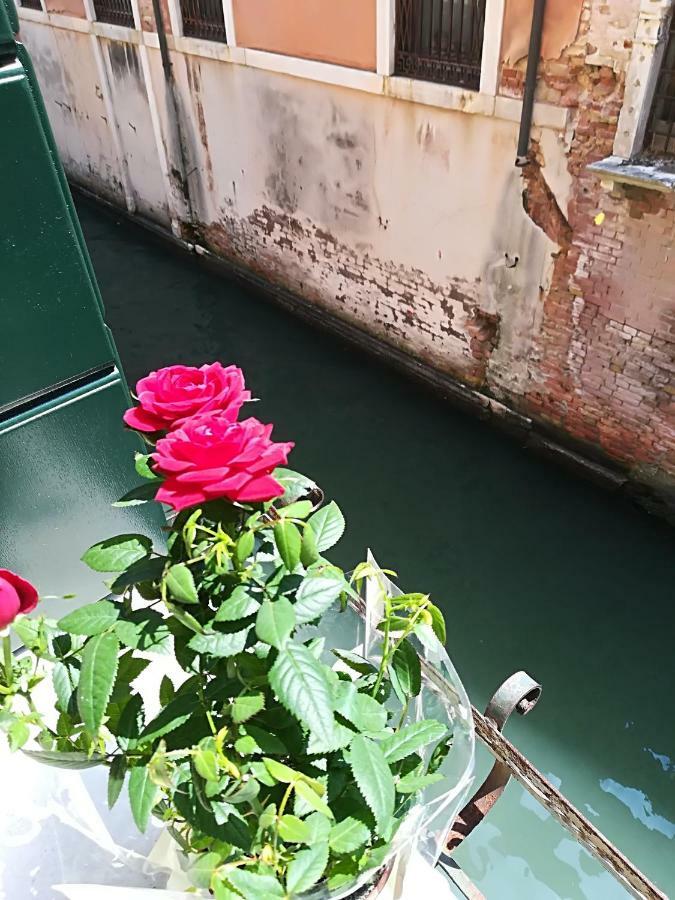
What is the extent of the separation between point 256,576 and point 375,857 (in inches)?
16.7

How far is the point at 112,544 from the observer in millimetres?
924

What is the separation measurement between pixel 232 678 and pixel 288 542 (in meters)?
0.20

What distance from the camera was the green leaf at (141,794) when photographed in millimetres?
879

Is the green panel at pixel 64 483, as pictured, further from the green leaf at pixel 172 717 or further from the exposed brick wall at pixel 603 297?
the exposed brick wall at pixel 603 297

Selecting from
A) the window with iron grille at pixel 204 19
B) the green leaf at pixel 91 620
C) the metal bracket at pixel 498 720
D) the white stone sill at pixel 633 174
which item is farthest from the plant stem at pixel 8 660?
the window with iron grille at pixel 204 19

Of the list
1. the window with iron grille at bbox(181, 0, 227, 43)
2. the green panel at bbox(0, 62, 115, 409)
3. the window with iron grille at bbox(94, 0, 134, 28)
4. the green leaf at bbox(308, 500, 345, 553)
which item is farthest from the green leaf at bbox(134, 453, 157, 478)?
the window with iron grille at bbox(94, 0, 134, 28)

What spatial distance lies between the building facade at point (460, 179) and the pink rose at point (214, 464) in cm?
331

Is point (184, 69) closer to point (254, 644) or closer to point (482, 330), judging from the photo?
point (482, 330)

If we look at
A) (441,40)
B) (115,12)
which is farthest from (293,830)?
(115,12)

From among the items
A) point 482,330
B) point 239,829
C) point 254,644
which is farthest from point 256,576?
point 482,330

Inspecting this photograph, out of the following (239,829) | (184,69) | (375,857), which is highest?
(239,829)

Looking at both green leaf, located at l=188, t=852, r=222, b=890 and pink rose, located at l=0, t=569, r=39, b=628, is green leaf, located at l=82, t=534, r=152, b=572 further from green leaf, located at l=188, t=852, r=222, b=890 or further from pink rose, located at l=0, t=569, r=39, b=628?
green leaf, located at l=188, t=852, r=222, b=890

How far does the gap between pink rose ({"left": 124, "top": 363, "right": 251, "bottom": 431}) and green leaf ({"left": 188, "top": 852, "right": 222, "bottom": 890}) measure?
54 centimetres

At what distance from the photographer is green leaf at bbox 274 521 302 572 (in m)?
0.87
